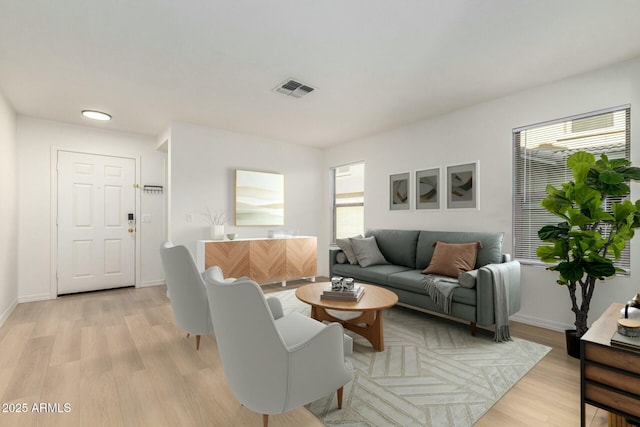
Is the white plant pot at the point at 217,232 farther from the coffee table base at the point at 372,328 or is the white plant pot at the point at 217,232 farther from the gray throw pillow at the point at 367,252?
the coffee table base at the point at 372,328

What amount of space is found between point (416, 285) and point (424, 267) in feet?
2.22

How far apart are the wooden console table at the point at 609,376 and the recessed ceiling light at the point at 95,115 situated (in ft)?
17.3

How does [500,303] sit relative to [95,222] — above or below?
below

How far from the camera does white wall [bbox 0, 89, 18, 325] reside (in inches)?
130

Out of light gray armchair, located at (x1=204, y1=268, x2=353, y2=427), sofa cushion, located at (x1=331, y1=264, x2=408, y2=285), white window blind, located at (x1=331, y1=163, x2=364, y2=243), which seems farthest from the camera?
white window blind, located at (x1=331, y1=163, x2=364, y2=243)

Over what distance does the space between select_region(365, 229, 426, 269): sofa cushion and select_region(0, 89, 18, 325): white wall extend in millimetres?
4550

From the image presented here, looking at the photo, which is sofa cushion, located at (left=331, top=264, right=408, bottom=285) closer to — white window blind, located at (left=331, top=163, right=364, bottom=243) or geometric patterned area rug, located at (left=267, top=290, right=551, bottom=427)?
geometric patterned area rug, located at (left=267, top=290, right=551, bottom=427)

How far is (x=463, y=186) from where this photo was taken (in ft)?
12.5

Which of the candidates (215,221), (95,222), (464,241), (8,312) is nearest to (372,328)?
(464,241)

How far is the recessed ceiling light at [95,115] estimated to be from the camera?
392cm

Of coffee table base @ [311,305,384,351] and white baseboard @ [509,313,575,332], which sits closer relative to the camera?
coffee table base @ [311,305,384,351]

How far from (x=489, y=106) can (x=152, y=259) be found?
5480 millimetres

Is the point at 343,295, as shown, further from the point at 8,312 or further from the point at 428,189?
the point at 8,312

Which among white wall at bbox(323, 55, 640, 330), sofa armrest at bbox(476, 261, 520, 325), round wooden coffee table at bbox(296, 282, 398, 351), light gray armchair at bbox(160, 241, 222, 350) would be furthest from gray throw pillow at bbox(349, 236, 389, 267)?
light gray armchair at bbox(160, 241, 222, 350)
